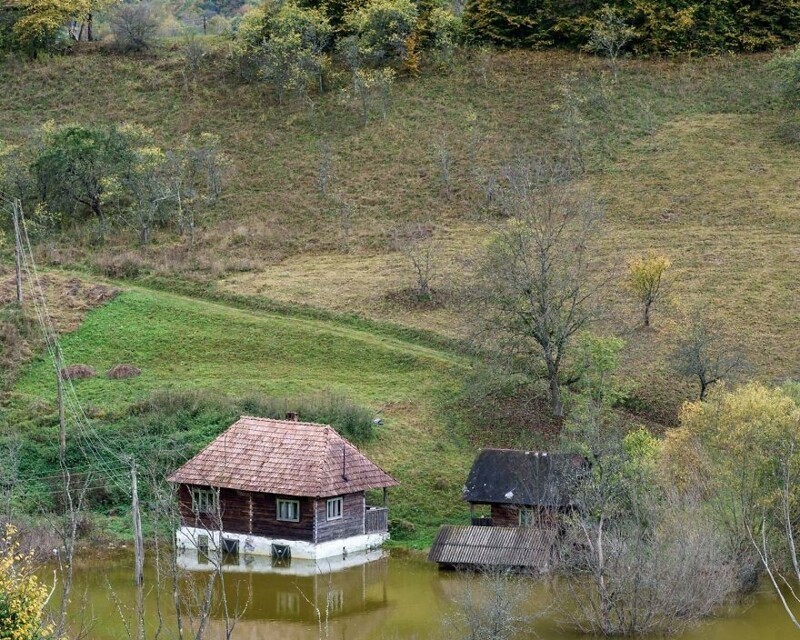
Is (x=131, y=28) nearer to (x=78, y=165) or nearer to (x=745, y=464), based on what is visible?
(x=78, y=165)

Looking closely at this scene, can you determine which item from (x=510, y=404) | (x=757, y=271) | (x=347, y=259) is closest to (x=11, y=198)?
(x=347, y=259)

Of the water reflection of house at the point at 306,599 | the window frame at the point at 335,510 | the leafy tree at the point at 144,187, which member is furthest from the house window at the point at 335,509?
the leafy tree at the point at 144,187

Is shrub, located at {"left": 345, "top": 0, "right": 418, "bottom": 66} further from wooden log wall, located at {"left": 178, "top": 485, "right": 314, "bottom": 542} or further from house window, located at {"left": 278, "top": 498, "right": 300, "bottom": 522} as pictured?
house window, located at {"left": 278, "top": 498, "right": 300, "bottom": 522}

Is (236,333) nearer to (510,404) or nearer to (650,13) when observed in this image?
(510,404)

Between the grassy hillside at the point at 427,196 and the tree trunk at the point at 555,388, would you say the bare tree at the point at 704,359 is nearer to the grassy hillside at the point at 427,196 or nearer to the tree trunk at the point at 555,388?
the grassy hillside at the point at 427,196

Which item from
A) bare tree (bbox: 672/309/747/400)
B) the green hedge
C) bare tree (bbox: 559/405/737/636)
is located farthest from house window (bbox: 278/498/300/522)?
the green hedge
